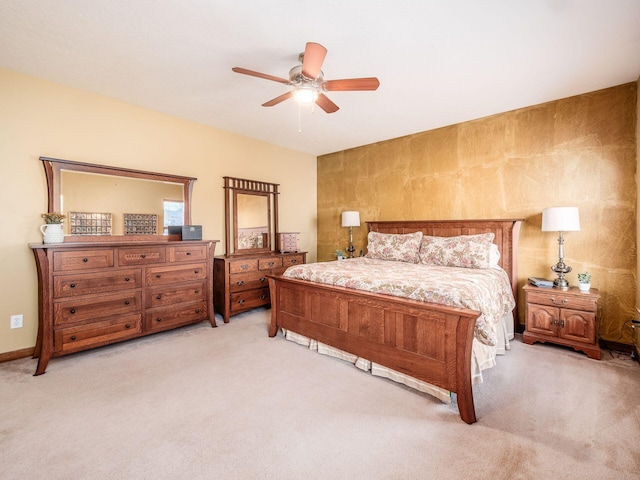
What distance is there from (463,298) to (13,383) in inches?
140

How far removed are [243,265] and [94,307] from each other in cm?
170

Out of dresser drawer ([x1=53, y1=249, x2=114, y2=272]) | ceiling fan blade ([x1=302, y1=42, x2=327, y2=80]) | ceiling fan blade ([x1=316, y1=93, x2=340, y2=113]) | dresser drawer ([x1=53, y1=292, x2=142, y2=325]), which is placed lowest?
dresser drawer ([x1=53, y1=292, x2=142, y2=325])

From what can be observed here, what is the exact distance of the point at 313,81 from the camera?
239 cm

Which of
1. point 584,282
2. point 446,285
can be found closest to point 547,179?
point 584,282

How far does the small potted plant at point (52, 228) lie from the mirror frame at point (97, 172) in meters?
0.24

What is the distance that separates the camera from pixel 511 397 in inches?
82.9

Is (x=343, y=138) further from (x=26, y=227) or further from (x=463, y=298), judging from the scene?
(x=26, y=227)

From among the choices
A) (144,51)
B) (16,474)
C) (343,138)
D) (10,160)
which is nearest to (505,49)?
(343,138)

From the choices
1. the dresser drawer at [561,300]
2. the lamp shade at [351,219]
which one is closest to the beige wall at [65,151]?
the lamp shade at [351,219]

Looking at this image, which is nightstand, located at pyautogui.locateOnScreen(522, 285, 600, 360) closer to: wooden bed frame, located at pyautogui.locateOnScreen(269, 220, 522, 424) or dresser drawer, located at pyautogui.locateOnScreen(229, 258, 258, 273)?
wooden bed frame, located at pyautogui.locateOnScreen(269, 220, 522, 424)

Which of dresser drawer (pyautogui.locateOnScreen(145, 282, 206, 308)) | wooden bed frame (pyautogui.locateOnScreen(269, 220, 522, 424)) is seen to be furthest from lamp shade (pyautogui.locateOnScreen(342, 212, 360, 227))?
dresser drawer (pyautogui.locateOnScreen(145, 282, 206, 308))

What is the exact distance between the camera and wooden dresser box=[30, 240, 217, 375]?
2.54 metres

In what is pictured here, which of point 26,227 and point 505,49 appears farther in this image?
point 26,227

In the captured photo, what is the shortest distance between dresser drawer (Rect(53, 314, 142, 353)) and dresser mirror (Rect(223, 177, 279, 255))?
5.36ft
